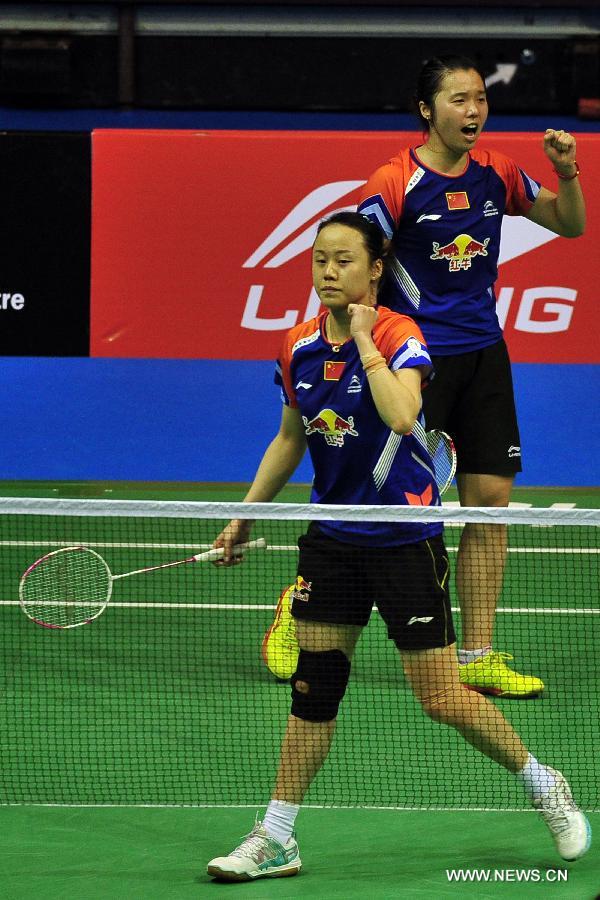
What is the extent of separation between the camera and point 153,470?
9070mm

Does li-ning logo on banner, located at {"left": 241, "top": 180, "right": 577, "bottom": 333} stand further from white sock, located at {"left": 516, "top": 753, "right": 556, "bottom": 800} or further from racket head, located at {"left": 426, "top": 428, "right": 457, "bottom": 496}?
white sock, located at {"left": 516, "top": 753, "right": 556, "bottom": 800}

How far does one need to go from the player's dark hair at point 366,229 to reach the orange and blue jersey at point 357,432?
0.16 m

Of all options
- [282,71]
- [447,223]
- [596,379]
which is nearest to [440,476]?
[447,223]

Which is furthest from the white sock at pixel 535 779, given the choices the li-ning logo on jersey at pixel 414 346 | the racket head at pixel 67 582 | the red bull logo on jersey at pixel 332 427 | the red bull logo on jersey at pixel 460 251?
the racket head at pixel 67 582

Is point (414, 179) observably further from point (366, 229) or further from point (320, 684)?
point (320, 684)

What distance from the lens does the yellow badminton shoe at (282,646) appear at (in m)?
5.35

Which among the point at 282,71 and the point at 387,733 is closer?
the point at 387,733

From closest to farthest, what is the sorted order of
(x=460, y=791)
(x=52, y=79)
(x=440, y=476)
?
1. (x=460, y=791)
2. (x=440, y=476)
3. (x=52, y=79)

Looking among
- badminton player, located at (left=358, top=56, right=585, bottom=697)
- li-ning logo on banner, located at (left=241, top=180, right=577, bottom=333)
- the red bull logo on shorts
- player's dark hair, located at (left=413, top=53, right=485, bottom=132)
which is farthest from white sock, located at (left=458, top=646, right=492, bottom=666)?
li-ning logo on banner, located at (left=241, top=180, right=577, bottom=333)

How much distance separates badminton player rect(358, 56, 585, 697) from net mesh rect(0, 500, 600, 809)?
16cm

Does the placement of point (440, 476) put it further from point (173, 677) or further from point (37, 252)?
point (37, 252)

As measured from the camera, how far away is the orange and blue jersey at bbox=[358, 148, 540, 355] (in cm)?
501

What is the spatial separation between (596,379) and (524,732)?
4.34 meters

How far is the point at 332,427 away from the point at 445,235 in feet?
4.76
